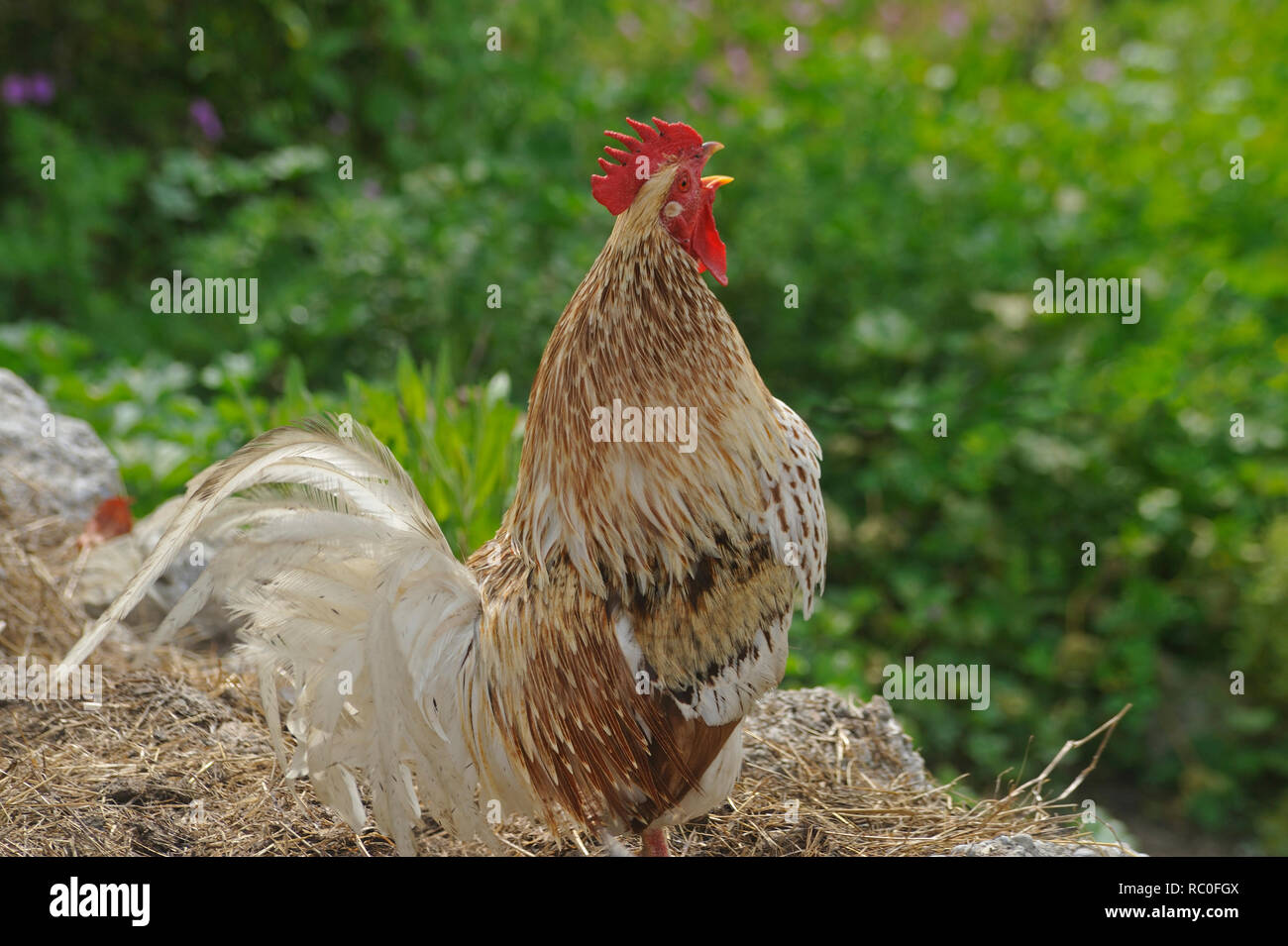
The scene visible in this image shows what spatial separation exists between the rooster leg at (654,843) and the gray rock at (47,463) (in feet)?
8.08

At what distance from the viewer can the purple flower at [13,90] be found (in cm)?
641

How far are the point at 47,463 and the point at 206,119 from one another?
3.04 metres

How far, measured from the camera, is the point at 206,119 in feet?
21.6

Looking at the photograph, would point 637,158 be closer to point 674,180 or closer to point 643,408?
point 674,180

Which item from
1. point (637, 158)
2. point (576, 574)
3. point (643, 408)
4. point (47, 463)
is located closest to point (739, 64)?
point (47, 463)

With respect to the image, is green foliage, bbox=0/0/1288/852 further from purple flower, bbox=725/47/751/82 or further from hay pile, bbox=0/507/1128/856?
hay pile, bbox=0/507/1128/856

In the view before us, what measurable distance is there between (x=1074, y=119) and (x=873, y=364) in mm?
2767

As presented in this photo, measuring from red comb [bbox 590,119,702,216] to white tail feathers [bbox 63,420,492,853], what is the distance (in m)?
0.75

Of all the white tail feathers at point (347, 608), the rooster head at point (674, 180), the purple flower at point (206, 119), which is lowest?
the white tail feathers at point (347, 608)

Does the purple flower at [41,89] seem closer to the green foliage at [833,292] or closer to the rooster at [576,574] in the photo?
the green foliage at [833,292]

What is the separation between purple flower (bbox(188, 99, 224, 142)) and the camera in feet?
21.5

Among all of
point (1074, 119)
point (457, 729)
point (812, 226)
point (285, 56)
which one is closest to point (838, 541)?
point (812, 226)

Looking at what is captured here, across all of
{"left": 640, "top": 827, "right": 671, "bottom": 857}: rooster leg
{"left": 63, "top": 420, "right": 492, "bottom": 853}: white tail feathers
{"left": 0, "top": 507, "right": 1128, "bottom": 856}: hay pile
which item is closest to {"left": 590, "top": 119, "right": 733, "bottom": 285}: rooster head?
{"left": 63, "top": 420, "right": 492, "bottom": 853}: white tail feathers

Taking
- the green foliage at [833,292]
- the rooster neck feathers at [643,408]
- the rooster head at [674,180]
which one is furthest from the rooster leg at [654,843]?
the rooster head at [674,180]
